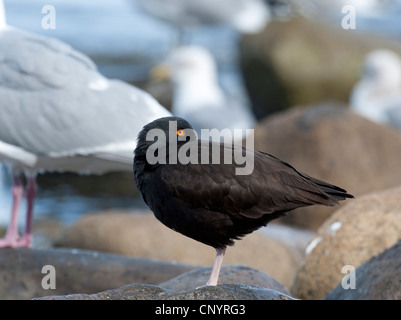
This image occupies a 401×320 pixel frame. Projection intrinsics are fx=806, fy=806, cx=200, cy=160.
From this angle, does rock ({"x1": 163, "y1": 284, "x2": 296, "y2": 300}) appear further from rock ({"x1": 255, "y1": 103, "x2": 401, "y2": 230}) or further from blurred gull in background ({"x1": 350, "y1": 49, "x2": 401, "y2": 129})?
blurred gull in background ({"x1": 350, "y1": 49, "x2": 401, "y2": 129})

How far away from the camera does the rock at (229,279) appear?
16.5 feet

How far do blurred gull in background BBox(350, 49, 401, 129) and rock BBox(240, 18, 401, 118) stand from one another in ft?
1.40

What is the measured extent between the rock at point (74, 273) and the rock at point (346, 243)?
0.91 m

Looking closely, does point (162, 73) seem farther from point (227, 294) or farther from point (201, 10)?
point (227, 294)

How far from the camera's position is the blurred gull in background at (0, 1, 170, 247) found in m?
6.39

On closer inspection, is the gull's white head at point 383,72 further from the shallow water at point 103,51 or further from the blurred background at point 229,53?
the shallow water at point 103,51

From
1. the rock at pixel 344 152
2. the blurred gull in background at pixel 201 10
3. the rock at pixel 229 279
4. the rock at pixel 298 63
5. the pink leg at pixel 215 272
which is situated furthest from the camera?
the blurred gull in background at pixel 201 10

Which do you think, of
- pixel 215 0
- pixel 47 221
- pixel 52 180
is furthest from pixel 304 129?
pixel 215 0

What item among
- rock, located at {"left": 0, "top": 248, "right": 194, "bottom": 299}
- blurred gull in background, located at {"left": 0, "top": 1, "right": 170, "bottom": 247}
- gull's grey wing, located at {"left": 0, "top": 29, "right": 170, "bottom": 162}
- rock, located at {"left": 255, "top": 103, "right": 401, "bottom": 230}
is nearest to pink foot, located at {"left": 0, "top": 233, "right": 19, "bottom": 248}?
blurred gull in background, located at {"left": 0, "top": 1, "right": 170, "bottom": 247}

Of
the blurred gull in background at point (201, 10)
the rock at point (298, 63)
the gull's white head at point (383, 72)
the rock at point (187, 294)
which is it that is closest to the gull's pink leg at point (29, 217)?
the rock at point (187, 294)

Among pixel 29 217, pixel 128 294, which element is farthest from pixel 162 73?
pixel 128 294
